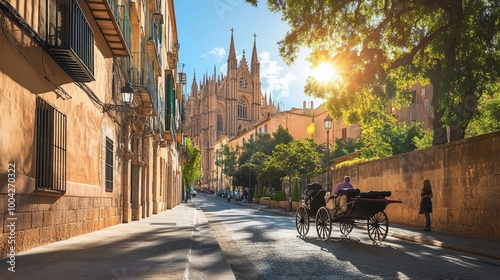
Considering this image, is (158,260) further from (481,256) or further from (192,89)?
(192,89)

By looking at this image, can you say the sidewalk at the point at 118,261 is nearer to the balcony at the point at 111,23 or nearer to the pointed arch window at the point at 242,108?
the balcony at the point at 111,23

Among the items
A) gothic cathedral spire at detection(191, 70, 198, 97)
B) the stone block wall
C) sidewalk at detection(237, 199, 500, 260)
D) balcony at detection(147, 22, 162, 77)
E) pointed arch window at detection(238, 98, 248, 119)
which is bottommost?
sidewalk at detection(237, 199, 500, 260)

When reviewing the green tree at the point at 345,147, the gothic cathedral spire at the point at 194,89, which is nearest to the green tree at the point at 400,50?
the green tree at the point at 345,147

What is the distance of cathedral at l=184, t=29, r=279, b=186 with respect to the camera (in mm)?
139125

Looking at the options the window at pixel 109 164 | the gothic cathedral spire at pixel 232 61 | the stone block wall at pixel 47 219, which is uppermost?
the gothic cathedral spire at pixel 232 61

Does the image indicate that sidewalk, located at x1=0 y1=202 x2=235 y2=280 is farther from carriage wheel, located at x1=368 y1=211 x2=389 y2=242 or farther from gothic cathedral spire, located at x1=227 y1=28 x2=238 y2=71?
gothic cathedral spire, located at x1=227 y1=28 x2=238 y2=71

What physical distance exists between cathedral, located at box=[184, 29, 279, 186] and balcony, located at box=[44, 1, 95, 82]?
4965 inches

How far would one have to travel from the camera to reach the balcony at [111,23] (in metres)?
10.7

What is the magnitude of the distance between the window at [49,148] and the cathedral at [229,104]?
415 feet

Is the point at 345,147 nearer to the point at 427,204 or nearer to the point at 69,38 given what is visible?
the point at 427,204

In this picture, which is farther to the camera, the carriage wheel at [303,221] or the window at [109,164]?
the window at [109,164]

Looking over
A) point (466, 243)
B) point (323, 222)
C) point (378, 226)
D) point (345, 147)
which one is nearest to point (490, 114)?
point (466, 243)

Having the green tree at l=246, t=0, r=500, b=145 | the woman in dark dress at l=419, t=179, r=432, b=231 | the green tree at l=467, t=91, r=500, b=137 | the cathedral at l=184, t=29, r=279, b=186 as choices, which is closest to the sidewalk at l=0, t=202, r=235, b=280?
the woman in dark dress at l=419, t=179, r=432, b=231

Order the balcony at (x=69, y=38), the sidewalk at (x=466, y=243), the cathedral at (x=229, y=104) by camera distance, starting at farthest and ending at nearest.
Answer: the cathedral at (x=229, y=104) → the sidewalk at (x=466, y=243) → the balcony at (x=69, y=38)
